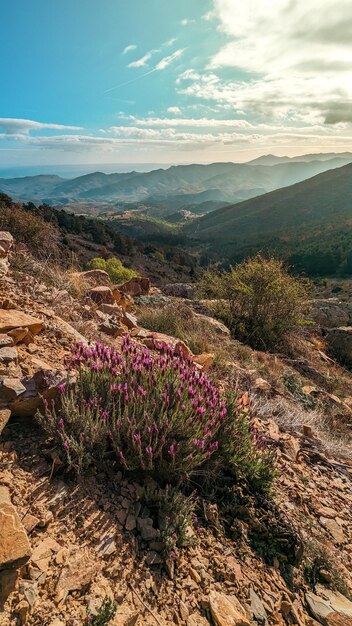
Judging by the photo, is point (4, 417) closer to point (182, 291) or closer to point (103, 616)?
point (103, 616)

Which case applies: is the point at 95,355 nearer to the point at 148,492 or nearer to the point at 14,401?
the point at 14,401

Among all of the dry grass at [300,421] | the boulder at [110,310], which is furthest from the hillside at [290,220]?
the dry grass at [300,421]

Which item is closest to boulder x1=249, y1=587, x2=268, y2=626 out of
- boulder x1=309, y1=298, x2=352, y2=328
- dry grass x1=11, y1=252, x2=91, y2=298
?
dry grass x1=11, y1=252, x2=91, y2=298

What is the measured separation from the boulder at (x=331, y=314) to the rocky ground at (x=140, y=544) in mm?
12305

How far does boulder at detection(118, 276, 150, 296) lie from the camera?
9850 mm

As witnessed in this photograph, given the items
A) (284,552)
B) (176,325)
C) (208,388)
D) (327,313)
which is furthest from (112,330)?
(327,313)

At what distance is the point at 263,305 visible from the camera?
8.98 m

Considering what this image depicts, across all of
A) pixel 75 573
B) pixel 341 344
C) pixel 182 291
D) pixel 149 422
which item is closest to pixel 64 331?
pixel 149 422

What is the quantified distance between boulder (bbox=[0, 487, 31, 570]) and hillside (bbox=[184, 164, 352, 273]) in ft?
271

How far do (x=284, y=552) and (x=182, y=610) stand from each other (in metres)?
0.81

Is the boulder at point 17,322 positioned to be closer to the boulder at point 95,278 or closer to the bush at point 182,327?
the bush at point 182,327

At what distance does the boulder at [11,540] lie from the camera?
4.95 ft

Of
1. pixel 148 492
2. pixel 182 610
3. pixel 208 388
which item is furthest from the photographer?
pixel 208 388

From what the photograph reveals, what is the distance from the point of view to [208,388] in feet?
8.96
